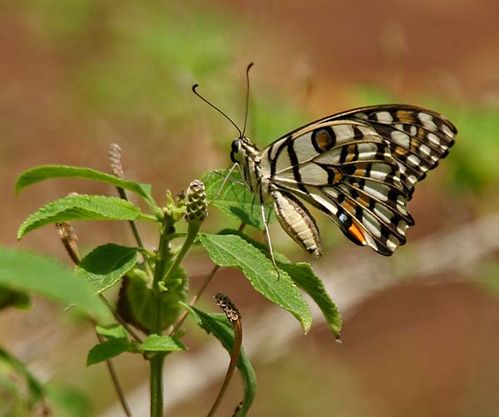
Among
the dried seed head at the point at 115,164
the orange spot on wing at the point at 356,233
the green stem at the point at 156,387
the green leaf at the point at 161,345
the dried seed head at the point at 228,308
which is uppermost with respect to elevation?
the dried seed head at the point at 115,164

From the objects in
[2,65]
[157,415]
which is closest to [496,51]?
[2,65]

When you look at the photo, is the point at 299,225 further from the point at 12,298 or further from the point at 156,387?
the point at 12,298

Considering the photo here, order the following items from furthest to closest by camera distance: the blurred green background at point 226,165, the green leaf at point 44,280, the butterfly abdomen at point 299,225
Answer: the blurred green background at point 226,165
the butterfly abdomen at point 299,225
the green leaf at point 44,280

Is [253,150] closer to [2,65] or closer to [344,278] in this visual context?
[344,278]

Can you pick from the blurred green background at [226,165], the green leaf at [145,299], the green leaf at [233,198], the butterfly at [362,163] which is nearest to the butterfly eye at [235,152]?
the butterfly at [362,163]

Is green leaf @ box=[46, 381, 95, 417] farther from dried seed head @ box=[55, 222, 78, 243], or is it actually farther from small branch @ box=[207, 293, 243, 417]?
small branch @ box=[207, 293, 243, 417]

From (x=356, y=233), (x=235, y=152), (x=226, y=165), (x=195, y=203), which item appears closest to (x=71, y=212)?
(x=195, y=203)

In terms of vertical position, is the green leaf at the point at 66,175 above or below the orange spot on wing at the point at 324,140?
above

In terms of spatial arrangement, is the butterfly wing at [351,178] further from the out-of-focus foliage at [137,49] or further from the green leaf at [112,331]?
the out-of-focus foliage at [137,49]
